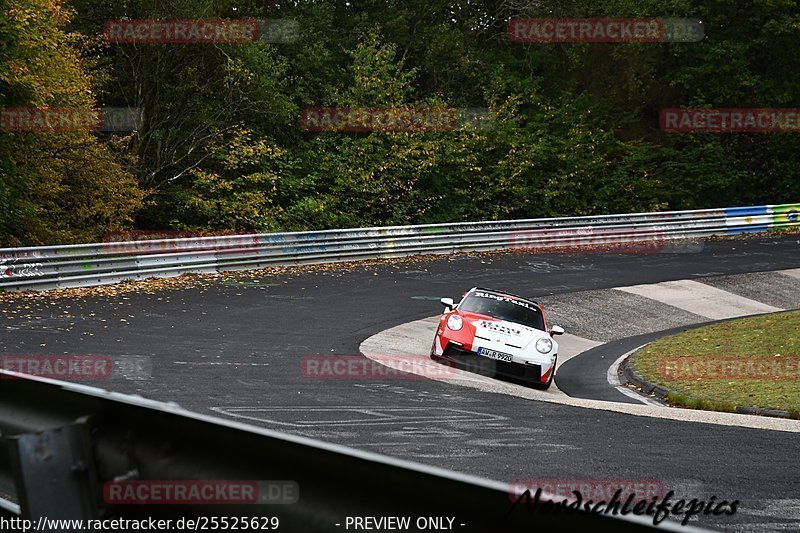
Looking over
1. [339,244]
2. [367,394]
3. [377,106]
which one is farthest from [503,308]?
[377,106]

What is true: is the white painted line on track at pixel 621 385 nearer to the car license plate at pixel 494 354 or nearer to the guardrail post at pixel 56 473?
the car license plate at pixel 494 354

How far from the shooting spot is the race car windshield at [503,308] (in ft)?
51.9

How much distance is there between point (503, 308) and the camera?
16.0 metres

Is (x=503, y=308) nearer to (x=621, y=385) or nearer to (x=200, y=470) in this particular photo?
(x=621, y=385)

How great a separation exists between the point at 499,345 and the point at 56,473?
12060 millimetres

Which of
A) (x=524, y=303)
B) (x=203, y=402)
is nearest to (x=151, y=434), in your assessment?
(x=203, y=402)

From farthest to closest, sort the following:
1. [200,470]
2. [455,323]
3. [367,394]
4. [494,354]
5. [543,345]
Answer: [455,323]
[543,345]
[494,354]
[367,394]
[200,470]

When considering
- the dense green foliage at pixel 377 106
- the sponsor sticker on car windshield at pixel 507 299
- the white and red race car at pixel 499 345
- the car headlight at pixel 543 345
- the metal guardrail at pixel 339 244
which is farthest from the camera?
the dense green foliage at pixel 377 106

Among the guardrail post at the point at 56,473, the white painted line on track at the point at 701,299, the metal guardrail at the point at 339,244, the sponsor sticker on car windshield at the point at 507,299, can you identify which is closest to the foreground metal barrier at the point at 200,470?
the guardrail post at the point at 56,473

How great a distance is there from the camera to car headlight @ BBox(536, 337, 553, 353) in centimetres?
1477

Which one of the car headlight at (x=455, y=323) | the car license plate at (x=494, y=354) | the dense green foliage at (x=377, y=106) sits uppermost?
the dense green foliage at (x=377, y=106)

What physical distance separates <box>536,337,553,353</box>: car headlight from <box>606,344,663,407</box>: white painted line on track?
129 cm

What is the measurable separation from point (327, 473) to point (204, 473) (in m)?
0.51

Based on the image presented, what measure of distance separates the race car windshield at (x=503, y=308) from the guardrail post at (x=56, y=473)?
1298cm
